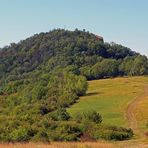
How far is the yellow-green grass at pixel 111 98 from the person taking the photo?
102 meters

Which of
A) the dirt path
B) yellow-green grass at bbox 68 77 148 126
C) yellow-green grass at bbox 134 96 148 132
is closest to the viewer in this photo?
the dirt path

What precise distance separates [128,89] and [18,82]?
199 ft

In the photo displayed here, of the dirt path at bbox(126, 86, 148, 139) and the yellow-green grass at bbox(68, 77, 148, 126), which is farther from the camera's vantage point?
the yellow-green grass at bbox(68, 77, 148, 126)

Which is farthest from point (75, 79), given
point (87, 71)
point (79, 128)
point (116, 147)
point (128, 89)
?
point (116, 147)

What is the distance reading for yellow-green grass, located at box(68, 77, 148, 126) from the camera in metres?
102

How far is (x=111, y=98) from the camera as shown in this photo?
430 feet

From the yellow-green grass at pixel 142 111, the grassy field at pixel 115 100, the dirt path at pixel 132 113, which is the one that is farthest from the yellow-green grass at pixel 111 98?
the yellow-green grass at pixel 142 111

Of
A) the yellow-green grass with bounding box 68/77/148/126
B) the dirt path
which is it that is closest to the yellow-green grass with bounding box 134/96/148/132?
the dirt path

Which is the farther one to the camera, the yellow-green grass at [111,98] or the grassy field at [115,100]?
the yellow-green grass at [111,98]

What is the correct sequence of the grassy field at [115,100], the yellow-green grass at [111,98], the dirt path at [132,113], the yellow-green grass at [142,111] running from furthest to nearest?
1. the yellow-green grass at [111,98]
2. the grassy field at [115,100]
3. the yellow-green grass at [142,111]
4. the dirt path at [132,113]

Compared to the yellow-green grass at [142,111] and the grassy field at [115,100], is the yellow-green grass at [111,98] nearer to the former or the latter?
the grassy field at [115,100]

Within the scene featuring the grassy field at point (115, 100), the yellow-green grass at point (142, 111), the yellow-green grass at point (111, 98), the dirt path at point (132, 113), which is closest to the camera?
the dirt path at point (132, 113)

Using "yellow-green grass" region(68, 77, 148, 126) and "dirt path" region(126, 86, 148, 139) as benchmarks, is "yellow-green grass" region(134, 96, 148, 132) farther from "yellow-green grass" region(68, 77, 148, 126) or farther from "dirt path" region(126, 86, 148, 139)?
"yellow-green grass" region(68, 77, 148, 126)

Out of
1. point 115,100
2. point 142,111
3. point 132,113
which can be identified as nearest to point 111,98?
point 115,100
